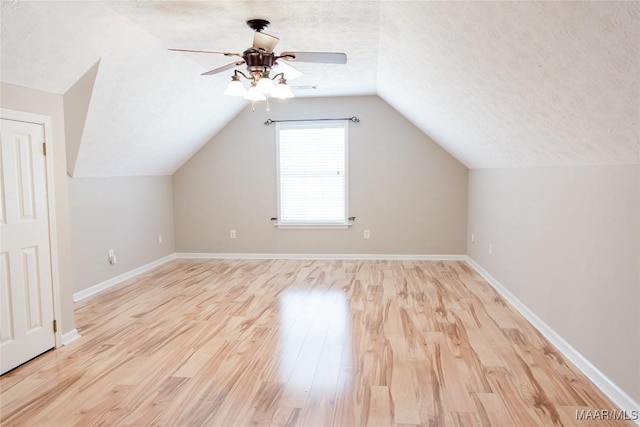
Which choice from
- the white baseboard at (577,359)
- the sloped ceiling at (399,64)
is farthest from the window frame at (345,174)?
the white baseboard at (577,359)

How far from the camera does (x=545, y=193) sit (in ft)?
10.6

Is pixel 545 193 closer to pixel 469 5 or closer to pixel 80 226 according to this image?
pixel 469 5

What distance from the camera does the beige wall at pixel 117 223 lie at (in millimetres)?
4237

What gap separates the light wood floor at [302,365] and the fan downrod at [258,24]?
2343 mm

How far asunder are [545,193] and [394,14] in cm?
178

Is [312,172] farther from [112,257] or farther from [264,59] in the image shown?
[264,59]

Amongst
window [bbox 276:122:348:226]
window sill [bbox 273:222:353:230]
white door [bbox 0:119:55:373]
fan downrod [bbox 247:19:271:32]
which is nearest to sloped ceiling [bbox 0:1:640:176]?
fan downrod [bbox 247:19:271:32]

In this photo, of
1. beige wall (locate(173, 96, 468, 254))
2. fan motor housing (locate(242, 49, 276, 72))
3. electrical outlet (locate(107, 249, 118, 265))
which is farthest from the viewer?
beige wall (locate(173, 96, 468, 254))

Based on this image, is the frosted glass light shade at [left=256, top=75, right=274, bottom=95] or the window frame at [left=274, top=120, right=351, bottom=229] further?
the window frame at [left=274, top=120, right=351, bottom=229]

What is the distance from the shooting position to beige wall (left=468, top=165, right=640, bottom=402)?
2133mm

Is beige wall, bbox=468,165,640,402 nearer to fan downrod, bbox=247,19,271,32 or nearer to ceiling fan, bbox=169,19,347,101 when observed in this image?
ceiling fan, bbox=169,19,347,101

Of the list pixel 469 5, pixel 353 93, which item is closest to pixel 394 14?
pixel 469 5

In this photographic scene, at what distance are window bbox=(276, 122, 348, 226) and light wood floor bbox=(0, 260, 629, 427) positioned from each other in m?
1.80

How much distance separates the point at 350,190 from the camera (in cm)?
596
